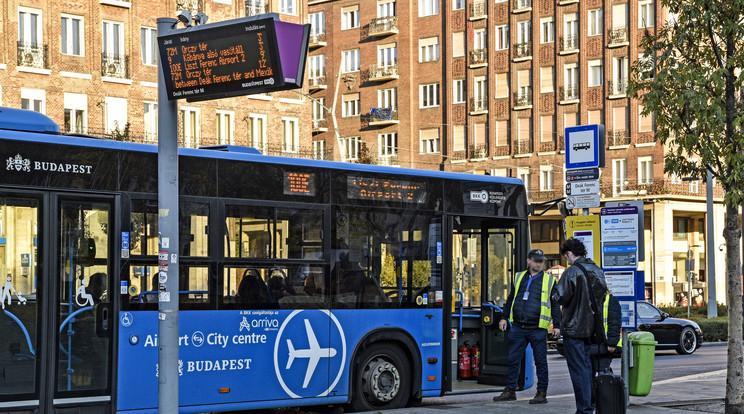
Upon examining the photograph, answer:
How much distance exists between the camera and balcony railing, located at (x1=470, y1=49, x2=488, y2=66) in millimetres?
74250

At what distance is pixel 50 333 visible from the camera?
35.6ft

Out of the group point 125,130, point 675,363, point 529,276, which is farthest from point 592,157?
point 125,130

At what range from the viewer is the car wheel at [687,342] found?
29.0 meters

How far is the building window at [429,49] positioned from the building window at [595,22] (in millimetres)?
11930

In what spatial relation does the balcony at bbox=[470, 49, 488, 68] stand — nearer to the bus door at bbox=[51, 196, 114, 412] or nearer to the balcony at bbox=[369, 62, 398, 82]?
the balcony at bbox=[369, 62, 398, 82]

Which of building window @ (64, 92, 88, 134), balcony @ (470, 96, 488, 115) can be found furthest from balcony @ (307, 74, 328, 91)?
building window @ (64, 92, 88, 134)

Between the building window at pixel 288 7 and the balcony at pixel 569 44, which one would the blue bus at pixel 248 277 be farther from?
the balcony at pixel 569 44

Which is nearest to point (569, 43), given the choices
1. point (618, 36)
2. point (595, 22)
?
point (595, 22)

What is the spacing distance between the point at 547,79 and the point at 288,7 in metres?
21.6

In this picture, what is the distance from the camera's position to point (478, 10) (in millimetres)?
74688

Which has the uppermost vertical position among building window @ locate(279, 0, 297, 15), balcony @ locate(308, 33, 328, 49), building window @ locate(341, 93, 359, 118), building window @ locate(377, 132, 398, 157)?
balcony @ locate(308, 33, 328, 49)

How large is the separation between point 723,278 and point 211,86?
64142 millimetres

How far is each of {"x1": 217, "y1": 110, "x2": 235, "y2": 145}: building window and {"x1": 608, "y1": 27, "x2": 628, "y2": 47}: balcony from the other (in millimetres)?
26037

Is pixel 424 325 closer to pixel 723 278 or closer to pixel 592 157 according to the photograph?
pixel 592 157
